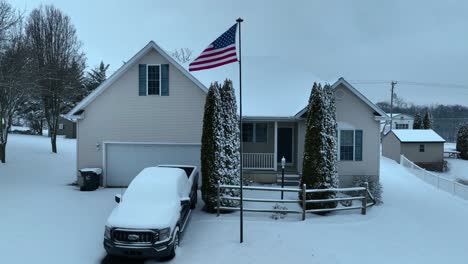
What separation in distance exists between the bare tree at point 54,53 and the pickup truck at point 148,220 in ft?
60.8

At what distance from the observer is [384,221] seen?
1101 centimetres

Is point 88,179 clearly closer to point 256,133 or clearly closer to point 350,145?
point 256,133

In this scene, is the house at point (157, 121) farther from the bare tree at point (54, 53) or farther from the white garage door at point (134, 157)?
the bare tree at point (54, 53)

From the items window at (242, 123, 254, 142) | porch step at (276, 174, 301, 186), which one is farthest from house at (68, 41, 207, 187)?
porch step at (276, 174, 301, 186)

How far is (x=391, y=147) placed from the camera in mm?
34562

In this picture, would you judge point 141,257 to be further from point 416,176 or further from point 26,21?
point 26,21

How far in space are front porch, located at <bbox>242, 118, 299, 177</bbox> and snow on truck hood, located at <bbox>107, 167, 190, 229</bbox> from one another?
22.6 feet

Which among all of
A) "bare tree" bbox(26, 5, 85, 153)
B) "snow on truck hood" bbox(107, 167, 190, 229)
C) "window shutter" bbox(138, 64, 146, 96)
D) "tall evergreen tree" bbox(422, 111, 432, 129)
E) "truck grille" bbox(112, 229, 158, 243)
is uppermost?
"bare tree" bbox(26, 5, 85, 153)

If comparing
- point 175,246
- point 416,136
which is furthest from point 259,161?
point 416,136

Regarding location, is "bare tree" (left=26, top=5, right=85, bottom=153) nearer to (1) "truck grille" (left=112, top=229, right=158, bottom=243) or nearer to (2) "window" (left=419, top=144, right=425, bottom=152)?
(1) "truck grille" (left=112, top=229, right=158, bottom=243)

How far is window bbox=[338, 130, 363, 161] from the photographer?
50.2 feet

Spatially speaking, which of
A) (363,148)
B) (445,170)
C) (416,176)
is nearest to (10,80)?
(363,148)

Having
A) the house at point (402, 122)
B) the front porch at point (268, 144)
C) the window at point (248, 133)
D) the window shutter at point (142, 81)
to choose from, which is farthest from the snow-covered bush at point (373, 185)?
the house at point (402, 122)

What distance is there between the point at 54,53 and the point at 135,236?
22853mm
